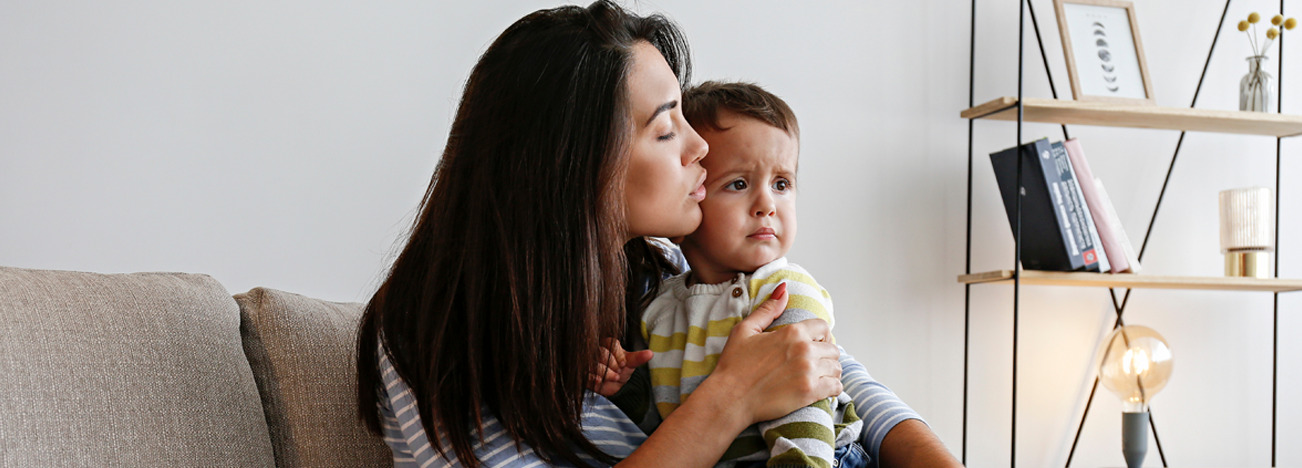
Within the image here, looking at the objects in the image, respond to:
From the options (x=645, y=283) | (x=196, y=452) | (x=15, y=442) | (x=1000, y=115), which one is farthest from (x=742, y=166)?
(x=1000, y=115)

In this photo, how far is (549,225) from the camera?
1.08 meters

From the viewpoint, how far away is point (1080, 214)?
2043mm

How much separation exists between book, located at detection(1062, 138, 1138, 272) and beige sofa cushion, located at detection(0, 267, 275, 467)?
170cm

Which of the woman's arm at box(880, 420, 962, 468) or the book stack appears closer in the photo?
the woman's arm at box(880, 420, 962, 468)

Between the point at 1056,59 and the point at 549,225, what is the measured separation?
1.71 metres

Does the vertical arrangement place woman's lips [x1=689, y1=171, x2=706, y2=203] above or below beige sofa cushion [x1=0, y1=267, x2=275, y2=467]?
above

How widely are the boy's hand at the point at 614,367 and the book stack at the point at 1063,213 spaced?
3.99 ft

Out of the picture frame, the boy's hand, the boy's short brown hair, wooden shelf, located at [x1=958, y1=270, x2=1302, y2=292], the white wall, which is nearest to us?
the boy's hand

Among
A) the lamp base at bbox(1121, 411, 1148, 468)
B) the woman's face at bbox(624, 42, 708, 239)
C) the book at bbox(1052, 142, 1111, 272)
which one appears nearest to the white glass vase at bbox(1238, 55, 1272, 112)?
the book at bbox(1052, 142, 1111, 272)

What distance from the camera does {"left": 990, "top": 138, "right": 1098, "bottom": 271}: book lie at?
6.65 ft

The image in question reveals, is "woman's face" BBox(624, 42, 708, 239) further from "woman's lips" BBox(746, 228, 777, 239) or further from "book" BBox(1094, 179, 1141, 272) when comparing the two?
"book" BBox(1094, 179, 1141, 272)

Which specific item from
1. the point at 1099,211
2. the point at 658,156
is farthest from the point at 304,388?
the point at 1099,211

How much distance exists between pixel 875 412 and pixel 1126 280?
1074mm

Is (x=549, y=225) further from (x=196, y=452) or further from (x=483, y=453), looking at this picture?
(x=196, y=452)
